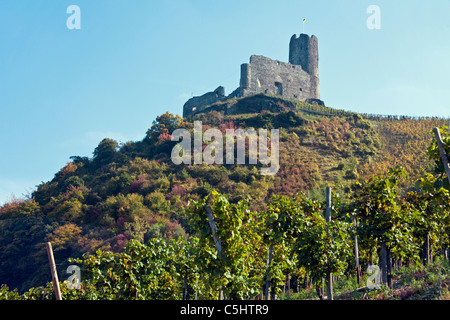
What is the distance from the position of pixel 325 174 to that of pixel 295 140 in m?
8.09

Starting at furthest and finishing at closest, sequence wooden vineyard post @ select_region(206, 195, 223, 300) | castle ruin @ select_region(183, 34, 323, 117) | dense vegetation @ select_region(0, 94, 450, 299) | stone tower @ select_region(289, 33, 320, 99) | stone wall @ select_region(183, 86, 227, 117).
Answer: stone tower @ select_region(289, 33, 320, 99) < stone wall @ select_region(183, 86, 227, 117) < castle ruin @ select_region(183, 34, 323, 117) < dense vegetation @ select_region(0, 94, 450, 299) < wooden vineyard post @ select_region(206, 195, 223, 300)

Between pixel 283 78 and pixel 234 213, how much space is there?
170 feet

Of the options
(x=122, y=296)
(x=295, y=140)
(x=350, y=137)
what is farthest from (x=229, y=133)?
(x=122, y=296)

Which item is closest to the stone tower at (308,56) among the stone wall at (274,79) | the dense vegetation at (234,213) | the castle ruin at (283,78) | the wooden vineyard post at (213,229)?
the castle ruin at (283,78)

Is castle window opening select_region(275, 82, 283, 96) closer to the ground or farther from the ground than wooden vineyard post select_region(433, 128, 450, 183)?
farther from the ground

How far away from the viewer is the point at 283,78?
58.5 m

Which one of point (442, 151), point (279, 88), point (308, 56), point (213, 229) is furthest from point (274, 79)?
point (442, 151)

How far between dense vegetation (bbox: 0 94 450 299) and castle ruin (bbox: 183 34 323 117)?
439 cm

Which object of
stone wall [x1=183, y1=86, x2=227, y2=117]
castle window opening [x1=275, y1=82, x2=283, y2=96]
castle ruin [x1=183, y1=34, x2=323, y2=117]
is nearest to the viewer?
castle ruin [x1=183, y1=34, x2=323, y2=117]

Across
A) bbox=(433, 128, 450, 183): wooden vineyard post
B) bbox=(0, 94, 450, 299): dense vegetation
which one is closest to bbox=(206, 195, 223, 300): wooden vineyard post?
bbox=(0, 94, 450, 299): dense vegetation

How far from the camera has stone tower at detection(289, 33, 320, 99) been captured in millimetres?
62406

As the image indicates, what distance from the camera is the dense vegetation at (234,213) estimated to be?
10.1 metres

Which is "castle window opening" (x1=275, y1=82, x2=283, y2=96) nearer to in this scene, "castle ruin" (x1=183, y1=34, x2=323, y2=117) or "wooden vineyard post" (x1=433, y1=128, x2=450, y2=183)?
"castle ruin" (x1=183, y1=34, x2=323, y2=117)
